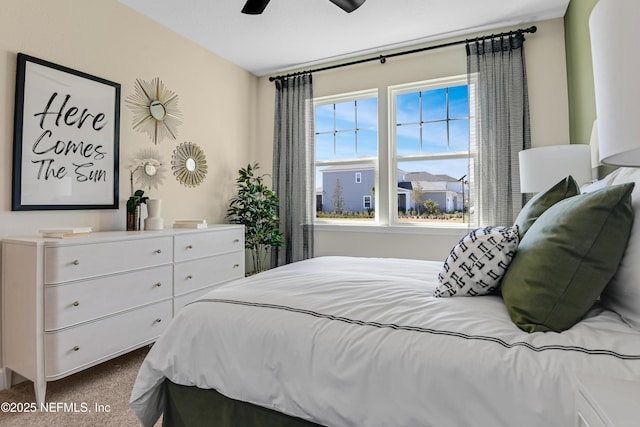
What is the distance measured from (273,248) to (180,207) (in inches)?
45.2

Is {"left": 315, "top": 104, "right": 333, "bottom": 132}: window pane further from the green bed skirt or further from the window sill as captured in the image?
the green bed skirt

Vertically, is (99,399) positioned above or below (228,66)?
below

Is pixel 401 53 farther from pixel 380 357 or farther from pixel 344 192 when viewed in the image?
pixel 380 357

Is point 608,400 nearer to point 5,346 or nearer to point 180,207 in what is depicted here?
point 5,346

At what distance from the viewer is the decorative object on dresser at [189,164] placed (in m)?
3.24

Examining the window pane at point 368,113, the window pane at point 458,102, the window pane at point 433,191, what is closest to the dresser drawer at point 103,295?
the window pane at point 433,191

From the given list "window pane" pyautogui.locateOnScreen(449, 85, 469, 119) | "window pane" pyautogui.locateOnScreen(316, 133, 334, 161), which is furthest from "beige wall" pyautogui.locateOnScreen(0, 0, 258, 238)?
"window pane" pyautogui.locateOnScreen(449, 85, 469, 119)

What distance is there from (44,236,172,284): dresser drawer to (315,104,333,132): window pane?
2.25 meters

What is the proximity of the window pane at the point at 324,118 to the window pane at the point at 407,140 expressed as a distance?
818mm

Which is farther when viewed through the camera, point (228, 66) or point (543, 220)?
point (228, 66)

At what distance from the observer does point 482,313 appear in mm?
1081

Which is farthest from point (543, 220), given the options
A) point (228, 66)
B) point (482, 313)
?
point (228, 66)

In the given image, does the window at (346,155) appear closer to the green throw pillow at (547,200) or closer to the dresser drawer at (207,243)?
the dresser drawer at (207,243)

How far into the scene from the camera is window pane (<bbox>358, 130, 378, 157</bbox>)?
3.73 meters
